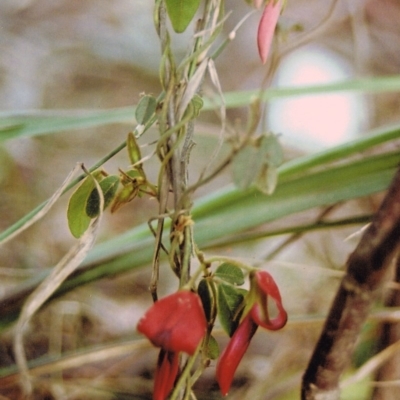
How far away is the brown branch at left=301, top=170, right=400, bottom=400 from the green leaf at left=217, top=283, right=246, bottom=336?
6 centimetres

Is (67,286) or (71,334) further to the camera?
(71,334)

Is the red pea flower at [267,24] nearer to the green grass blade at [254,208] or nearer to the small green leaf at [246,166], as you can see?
the small green leaf at [246,166]

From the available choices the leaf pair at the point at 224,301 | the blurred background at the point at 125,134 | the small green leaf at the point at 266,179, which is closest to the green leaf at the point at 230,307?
the leaf pair at the point at 224,301

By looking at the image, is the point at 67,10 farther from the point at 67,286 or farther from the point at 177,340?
the point at 177,340

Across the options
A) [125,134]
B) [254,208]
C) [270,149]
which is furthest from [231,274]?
[125,134]

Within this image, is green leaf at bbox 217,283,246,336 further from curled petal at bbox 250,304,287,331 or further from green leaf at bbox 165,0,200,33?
green leaf at bbox 165,0,200,33

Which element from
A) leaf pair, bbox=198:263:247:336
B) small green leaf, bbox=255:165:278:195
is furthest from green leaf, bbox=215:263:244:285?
small green leaf, bbox=255:165:278:195

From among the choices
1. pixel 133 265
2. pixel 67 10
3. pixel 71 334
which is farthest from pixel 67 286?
pixel 67 10

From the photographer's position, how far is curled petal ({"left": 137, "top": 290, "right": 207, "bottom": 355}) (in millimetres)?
269

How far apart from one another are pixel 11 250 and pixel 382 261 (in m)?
0.86

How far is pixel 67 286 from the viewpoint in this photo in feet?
1.97

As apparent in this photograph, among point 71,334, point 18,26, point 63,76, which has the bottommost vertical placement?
point 71,334

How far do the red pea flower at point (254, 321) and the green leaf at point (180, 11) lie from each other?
17 centimetres

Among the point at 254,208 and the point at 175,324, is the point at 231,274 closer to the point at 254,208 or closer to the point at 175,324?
the point at 175,324
